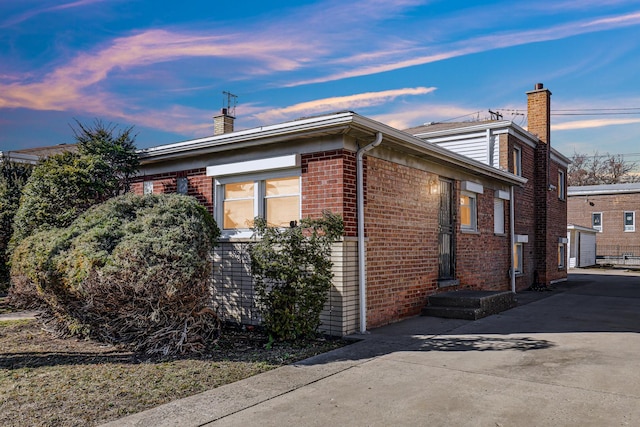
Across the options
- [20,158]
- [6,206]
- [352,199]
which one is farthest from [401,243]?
[20,158]

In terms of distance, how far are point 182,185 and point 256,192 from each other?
6.61ft

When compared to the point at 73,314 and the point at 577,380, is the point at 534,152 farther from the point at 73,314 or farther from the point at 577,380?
the point at 73,314

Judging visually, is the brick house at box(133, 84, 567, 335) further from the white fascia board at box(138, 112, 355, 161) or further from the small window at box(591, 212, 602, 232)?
the small window at box(591, 212, 602, 232)

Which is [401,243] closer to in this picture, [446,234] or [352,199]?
[352,199]

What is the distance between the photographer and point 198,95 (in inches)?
533

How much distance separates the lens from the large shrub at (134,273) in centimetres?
584

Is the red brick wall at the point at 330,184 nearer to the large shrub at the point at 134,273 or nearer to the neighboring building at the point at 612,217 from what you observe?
the large shrub at the point at 134,273

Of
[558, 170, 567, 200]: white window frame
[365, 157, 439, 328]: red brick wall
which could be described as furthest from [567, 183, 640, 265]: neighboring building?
[365, 157, 439, 328]: red brick wall

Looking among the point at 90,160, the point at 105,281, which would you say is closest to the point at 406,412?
the point at 105,281

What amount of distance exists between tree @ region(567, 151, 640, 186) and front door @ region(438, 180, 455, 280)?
138ft

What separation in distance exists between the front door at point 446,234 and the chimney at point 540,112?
8481mm

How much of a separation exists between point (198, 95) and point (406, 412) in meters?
11.6

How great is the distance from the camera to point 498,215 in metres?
13.8

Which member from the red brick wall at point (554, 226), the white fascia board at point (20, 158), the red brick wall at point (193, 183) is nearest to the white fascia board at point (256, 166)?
the red brick wall at point (193, 183)
